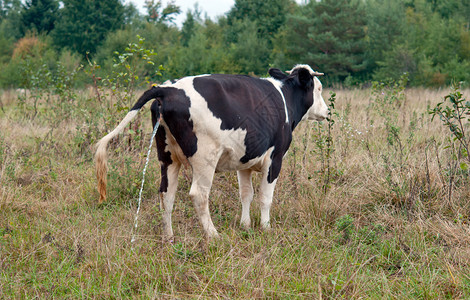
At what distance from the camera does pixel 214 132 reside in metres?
3.95

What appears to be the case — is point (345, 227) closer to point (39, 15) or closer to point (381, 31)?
point (381, 31)

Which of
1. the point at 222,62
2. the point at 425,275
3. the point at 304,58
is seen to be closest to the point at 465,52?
the point at 304,58

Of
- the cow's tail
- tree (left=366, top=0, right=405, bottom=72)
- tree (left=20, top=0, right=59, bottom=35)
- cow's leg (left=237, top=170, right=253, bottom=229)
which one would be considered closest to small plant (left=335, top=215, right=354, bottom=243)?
cow's leg (left=237, top=170, right=253, bottom=229)

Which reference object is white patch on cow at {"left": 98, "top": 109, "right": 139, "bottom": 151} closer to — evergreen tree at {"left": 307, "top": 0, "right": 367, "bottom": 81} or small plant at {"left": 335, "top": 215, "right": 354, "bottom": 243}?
small plant at {"left": 335, "top": 215, "right": 354, "bottom": 243}

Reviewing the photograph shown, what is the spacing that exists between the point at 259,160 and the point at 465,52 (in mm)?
30524

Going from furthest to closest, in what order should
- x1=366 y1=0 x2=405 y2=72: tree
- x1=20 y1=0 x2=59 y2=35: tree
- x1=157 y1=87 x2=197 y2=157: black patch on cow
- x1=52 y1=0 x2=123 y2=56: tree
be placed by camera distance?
x1=20 y1=0 x2=59 y2=35: tree → x1=52 y1=0 x2=123 y2=56: tree → x1=366 y1=0 x2=405 y2=72: tree → x1=157 y1=87 x2=197 y2=157: black patch on cow

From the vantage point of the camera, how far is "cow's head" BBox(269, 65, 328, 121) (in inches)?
198

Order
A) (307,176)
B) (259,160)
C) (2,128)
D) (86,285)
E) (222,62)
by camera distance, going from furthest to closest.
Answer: (222,62) < (2,128) < (307,176) < (259,160) < (86,285)

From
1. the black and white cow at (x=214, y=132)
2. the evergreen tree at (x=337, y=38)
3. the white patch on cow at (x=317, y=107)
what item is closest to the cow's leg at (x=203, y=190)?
the black and white cow at (x=214, y=132)

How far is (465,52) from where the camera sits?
30531 millimetres

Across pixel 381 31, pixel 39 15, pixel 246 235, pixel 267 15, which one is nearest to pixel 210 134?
pixel 246 235

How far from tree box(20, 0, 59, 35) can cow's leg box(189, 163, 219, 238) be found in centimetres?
4300

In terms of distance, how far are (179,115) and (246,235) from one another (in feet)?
4.65

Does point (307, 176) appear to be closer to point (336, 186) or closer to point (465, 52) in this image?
point (336, 186)
